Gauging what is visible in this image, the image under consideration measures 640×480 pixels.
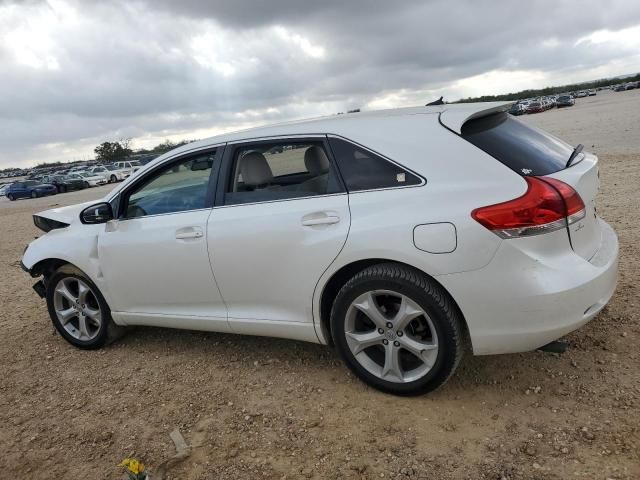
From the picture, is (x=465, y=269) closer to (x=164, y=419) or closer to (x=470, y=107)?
(x=470, y=107)

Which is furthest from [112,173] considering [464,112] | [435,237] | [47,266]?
[435,237]

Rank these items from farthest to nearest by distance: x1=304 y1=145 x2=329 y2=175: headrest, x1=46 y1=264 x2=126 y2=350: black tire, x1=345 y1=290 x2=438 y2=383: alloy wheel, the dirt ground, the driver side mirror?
x1=46 y1=264 x2=126 y2=350: black tire, the driver side mirror, x1=304 y1=145 x2=329 y2=175: headrest, x1=345 y1=290 x2=438 y2=383: alloy wheel, the dirt ground

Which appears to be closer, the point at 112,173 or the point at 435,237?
the point at 435,237

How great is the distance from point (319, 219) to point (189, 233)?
40.5 inches

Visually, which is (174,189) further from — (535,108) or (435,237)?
(535,108)

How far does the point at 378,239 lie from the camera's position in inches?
115

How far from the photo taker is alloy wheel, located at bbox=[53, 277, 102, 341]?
4445 mm

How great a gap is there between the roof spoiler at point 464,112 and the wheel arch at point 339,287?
86 cm

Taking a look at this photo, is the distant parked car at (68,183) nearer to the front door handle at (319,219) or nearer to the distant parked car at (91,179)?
the distant parked car at (91,179)

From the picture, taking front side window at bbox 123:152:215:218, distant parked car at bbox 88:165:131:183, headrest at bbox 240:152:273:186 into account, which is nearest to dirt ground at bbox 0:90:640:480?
front side window at bbox 123:152:215:218

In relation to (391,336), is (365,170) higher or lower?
higher

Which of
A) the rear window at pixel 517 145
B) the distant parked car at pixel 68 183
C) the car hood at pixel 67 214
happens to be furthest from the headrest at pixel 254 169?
the distant parked car at pixel 68 183

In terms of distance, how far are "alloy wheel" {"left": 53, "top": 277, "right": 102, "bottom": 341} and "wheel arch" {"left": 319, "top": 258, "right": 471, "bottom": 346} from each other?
213cm

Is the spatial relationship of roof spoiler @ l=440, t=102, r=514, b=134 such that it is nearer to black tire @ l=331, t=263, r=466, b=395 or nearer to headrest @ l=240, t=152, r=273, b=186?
black tire @ l=331, t=263, r=466, b=395
